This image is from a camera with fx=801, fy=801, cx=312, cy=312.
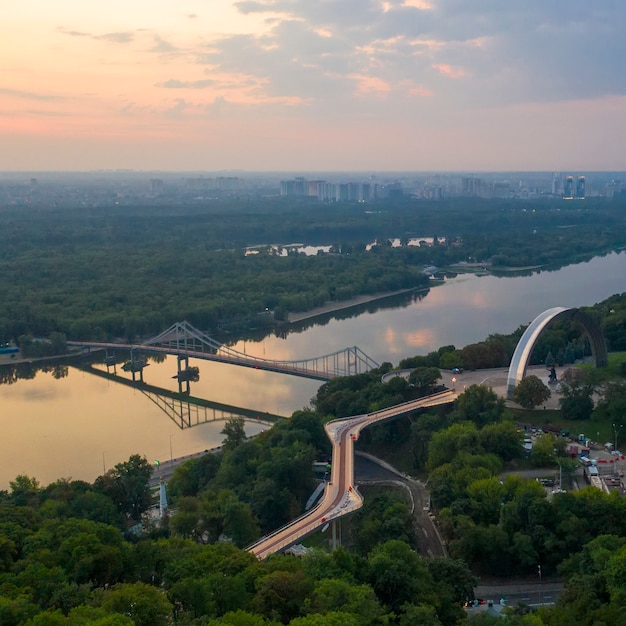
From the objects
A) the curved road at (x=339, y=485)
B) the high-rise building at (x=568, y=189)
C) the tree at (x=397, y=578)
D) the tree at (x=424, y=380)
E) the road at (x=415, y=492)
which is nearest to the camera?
the tree at (x=397, y=578)

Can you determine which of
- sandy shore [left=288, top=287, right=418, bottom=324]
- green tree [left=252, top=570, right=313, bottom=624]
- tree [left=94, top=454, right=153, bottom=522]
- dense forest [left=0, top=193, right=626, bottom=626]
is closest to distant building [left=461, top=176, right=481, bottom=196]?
sandy shore [left=288, top=287, right=418, bottom=324]

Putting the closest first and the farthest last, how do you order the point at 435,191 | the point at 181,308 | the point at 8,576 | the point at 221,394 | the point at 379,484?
the point at 8,576 → the point at 379,484 → the point at 221,394 → the point at 181,308 → the point at 435,191

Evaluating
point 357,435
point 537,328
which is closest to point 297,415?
point 357,435

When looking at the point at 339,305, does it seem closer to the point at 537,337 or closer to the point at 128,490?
the point at 537,337

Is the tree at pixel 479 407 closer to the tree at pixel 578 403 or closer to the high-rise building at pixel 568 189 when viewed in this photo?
the tree at pixel 578 403

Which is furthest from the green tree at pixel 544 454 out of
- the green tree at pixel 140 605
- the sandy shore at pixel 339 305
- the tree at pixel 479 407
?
the sandy shore at pixel 339 305

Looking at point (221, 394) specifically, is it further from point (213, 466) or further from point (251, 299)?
point (251, 299)

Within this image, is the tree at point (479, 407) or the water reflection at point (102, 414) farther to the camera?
the water reflection at point (102, 414)
